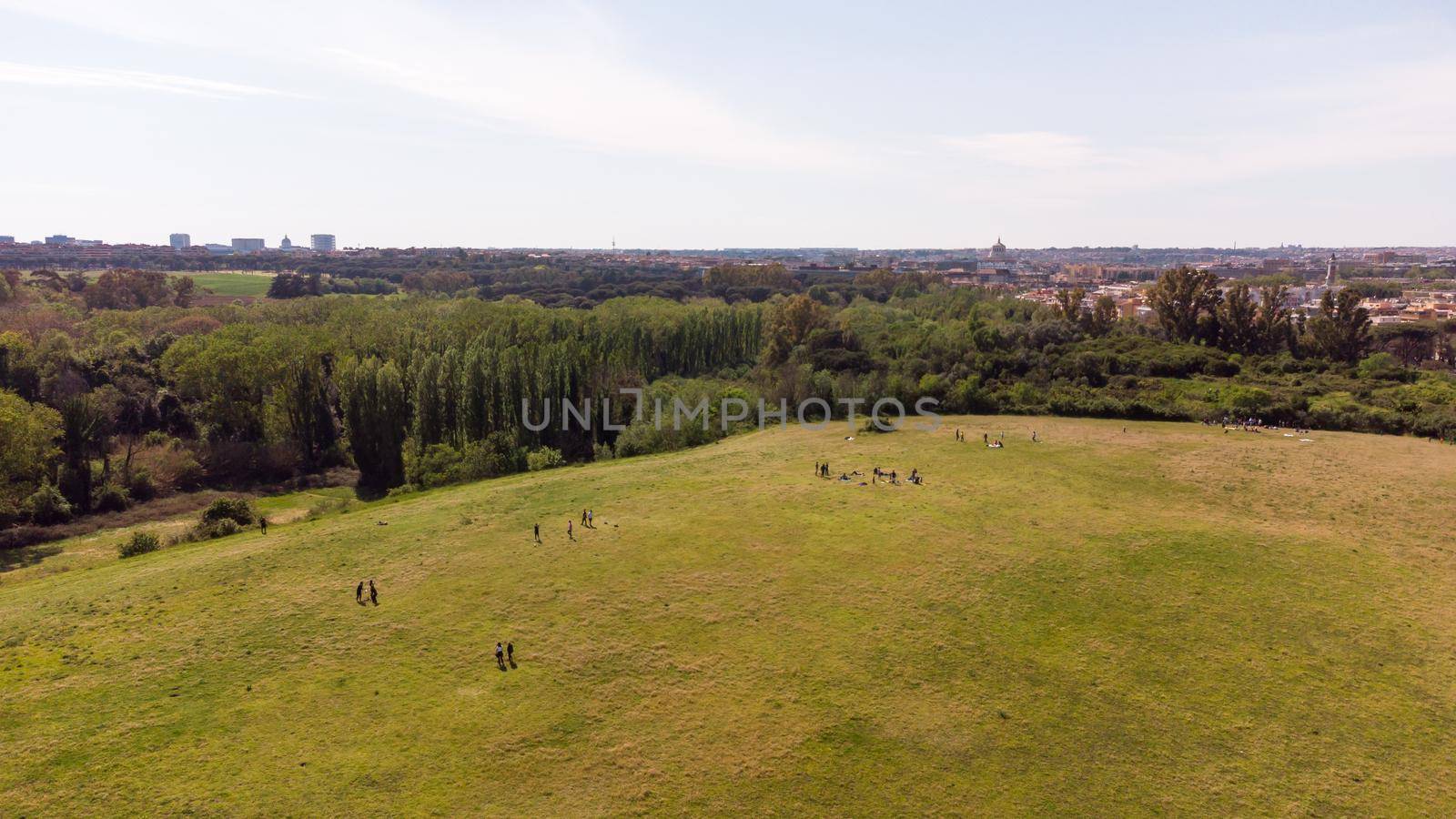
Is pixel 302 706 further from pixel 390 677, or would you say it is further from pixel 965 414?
pixel 965 414

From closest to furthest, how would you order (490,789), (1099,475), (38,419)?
(490,789)
(38,419)
(1099,475)

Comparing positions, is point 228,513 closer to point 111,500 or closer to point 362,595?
point 111,500

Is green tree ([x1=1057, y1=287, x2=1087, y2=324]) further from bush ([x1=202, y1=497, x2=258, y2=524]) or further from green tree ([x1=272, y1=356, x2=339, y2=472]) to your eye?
bush ([x1=202, y1=497, x2=258, y2=524])

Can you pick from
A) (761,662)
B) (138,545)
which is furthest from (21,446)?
(761,662)

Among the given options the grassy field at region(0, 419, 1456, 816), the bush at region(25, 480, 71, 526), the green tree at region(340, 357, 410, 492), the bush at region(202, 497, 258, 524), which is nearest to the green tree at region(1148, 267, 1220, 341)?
the grassy field at region(0, 419, 1456, 816)

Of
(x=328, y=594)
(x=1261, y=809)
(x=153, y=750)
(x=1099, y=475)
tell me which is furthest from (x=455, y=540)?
(x=1099, y=475)

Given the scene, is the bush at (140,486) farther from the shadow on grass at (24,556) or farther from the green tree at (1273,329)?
the green tree at (1273,329)

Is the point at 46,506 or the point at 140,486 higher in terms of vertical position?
the point at 46,506
